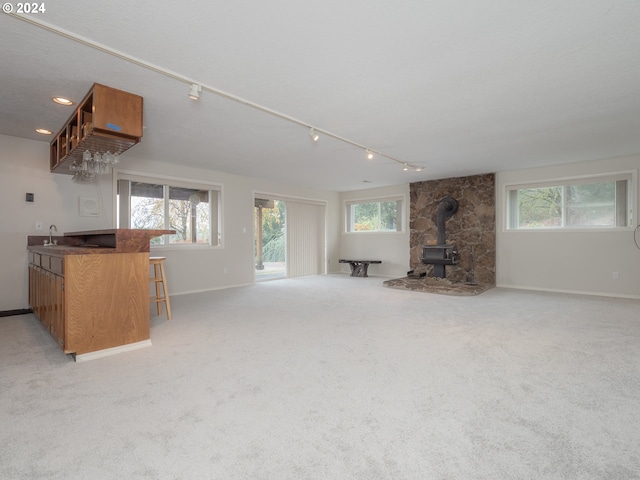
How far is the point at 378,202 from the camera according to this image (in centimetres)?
834

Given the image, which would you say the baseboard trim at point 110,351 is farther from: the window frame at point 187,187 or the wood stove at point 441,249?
the wood stove at point 441,249

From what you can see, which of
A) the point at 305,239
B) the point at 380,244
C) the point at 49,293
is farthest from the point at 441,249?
the point at 49,293

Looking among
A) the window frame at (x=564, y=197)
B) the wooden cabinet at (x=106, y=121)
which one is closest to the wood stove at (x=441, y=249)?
the window frame at (x=564, y=197)

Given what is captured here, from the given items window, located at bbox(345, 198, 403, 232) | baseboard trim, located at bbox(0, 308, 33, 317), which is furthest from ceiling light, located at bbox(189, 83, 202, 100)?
window, located at bbox(345, 198, 403, 232)

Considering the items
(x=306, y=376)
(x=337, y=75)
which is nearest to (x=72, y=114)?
(x=337, y=75)

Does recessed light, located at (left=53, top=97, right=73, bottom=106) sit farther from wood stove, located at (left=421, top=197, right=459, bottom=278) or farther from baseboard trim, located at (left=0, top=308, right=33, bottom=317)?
wood stove, located at (left=421, top=197, right=459, bottom=278)

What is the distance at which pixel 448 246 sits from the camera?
637 cm

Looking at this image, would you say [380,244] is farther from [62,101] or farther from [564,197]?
[62,101]

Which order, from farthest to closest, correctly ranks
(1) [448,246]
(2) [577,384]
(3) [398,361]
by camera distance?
(1) [448,246], (3) [398,361], (2) [577,384]

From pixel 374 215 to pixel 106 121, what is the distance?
6691 millimetres

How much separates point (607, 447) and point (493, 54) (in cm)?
246

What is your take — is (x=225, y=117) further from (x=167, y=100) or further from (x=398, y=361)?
(x=398, y=361)

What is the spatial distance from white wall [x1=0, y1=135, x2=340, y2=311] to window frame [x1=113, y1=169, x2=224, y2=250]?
0.06 metres

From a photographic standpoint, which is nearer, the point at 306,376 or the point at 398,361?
the point at 306,376
